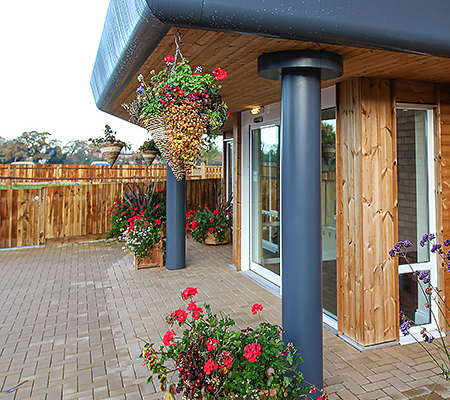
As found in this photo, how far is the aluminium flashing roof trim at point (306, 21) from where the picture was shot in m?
1.76

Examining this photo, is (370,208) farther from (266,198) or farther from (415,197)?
(266,198)

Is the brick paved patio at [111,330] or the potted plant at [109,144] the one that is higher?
the potted plant at [109,144]

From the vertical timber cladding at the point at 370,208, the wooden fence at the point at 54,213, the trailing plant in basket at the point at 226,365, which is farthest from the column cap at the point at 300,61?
the wooden fence at the point at 54,213

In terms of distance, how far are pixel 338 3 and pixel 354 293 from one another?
7.66 feet

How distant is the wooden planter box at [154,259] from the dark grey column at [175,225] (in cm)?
20

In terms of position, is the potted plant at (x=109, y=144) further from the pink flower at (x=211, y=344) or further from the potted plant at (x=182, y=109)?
the pink flower at (x=211, y=344)

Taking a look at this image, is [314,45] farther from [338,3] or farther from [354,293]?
[354,293]

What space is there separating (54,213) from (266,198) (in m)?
5.02

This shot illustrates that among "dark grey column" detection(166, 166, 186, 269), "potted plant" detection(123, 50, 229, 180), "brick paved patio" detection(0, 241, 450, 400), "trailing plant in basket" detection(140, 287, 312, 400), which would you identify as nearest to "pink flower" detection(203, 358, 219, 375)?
"trailing plant in basket" detection(140, 287, 312, 400)

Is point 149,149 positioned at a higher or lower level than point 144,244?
Result: higher

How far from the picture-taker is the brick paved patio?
269 centimetres

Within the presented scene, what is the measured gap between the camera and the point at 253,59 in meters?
2.59

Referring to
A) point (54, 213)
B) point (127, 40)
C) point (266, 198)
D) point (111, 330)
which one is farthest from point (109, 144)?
point (127, 40)

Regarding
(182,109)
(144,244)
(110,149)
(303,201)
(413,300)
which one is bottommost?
(413,300)
